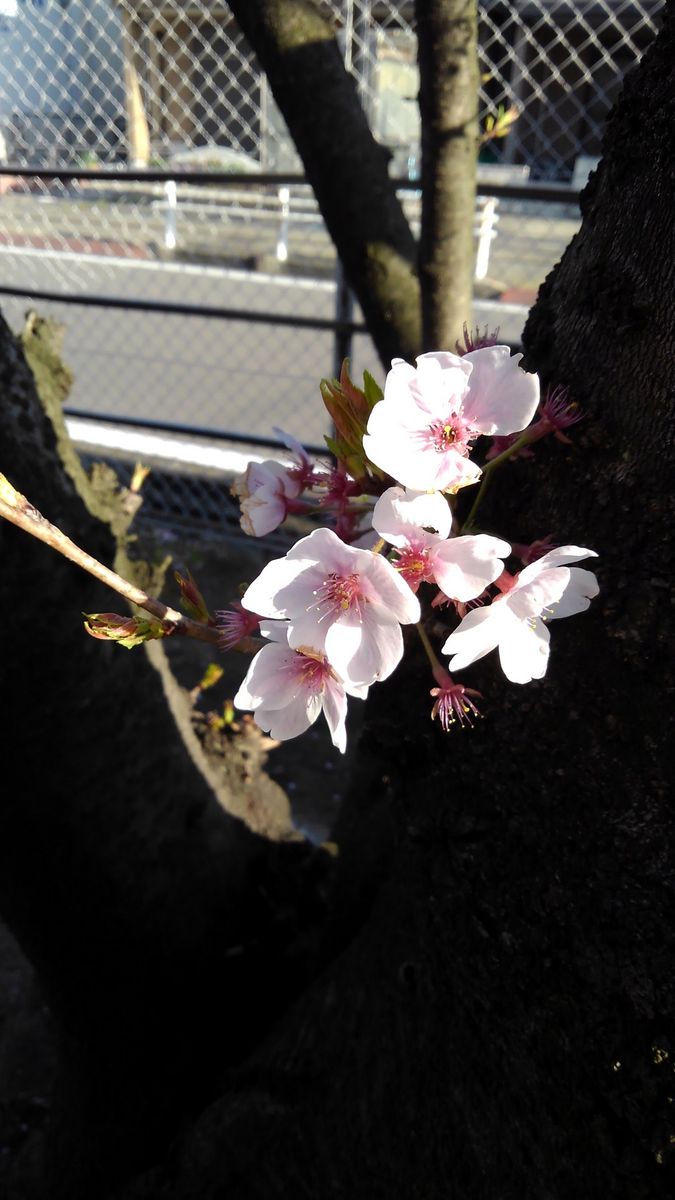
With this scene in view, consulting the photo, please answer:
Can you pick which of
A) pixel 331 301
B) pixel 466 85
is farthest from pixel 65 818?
pixel 331 301

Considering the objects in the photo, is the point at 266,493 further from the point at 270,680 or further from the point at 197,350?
the point at 197,350

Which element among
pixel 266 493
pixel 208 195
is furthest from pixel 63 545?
pixel 208 195

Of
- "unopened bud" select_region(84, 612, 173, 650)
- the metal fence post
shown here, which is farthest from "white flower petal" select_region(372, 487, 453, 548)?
the metal fence post

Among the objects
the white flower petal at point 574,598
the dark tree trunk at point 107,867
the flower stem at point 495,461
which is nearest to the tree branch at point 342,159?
the dark tree trunk at point 107,867

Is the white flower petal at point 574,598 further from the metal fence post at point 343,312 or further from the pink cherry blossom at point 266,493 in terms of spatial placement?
the metal fence post at point 343,312

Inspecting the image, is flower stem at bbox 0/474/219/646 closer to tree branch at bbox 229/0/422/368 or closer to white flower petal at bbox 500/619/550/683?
white flower petal at bbox 500/619/550/683

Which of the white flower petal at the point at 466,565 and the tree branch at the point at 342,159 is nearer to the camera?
the white flower petal at the point at 466,565

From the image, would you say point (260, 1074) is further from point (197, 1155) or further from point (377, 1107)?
point (377, 1107)
